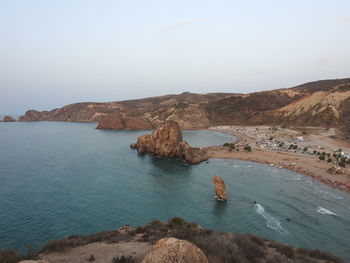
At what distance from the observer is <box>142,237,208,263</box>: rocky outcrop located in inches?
356

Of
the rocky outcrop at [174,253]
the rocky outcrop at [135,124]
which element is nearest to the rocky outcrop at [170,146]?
the rocky outcrop at [174,253]

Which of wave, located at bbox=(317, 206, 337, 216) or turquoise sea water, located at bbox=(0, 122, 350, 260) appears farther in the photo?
wave, located at bbox=(317, 206, 337, 216)

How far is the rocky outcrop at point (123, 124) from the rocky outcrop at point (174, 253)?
116m

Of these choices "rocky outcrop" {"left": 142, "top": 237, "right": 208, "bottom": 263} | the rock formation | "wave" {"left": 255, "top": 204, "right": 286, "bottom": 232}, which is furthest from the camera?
the rock formation

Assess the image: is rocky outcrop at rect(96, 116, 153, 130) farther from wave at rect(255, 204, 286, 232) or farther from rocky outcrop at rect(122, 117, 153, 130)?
wave at rect(255, 204, 286, 232)

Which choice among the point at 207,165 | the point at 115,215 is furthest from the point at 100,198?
the point at 207,165

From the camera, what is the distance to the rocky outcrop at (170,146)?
2197 inches

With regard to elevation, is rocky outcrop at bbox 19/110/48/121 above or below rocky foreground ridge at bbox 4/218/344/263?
above

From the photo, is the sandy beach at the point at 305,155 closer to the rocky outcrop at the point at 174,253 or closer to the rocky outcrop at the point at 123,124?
the rocky outcrop at the point at 174,253

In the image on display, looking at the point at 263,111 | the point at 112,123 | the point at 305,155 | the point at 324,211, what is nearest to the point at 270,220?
the point at 324,211

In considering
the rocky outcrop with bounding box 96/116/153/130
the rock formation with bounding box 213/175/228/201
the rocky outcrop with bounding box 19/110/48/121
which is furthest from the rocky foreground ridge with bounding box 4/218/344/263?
the rocky outcrop with bounding box 19/110/48/121

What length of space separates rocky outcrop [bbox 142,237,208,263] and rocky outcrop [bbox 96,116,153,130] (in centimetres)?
11637

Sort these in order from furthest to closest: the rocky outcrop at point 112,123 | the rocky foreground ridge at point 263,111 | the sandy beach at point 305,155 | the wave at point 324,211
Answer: the rocky outcrop at point 112,123, the rocky foreground ridge at point 263,111, the sandy beach at point 305,155, the wave at point 324,211

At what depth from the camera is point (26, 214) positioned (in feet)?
89.9
